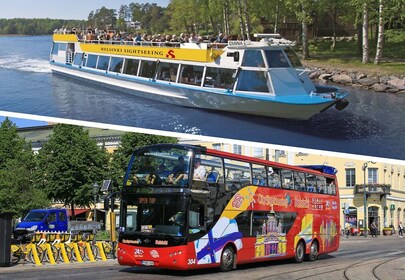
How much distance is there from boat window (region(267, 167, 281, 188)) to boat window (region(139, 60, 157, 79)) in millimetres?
Answer: 12069

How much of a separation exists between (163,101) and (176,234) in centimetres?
1489

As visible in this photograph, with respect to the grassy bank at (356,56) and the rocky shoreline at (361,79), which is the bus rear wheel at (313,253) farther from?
the grassy bank at (356,56)

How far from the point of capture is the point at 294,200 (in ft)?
75.8

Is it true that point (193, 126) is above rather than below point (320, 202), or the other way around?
above

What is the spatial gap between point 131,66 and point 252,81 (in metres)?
8.05

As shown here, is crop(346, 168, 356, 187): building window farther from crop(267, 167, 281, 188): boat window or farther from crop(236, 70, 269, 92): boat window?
crop(267, 167, 281, 188): boat window

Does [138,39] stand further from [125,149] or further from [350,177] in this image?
[350,177]

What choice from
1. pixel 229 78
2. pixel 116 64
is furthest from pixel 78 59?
pixel 229 78

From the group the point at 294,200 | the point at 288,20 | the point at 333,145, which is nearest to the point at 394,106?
the point at 333,145

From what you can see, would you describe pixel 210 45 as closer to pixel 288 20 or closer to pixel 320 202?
pixel 320 202

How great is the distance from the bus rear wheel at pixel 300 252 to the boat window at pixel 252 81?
6.56 m

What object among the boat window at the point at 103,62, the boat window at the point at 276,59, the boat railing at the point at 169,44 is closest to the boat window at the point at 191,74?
the boat railing at the point at 169,44

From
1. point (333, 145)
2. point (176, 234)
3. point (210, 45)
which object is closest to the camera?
point (176, 234)

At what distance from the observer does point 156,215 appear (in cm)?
1781
